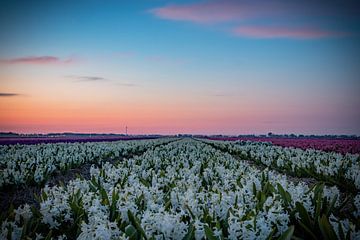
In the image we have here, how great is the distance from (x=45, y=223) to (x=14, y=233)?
0.64 m

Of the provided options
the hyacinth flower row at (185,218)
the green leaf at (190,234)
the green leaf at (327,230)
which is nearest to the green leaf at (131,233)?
the hyacinth flower row at (185,218)

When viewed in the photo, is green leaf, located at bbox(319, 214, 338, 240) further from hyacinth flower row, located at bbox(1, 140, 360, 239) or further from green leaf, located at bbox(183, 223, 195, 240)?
green leaf, located at bbox(183, 223, 195, 240)

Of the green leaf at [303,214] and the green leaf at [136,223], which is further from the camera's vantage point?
the green leaf at [303,214]

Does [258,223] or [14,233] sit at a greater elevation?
[258,223]

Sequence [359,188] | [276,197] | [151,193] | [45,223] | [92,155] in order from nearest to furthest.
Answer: [45,223], [276,197], [151,193], [359,188], [92,155]

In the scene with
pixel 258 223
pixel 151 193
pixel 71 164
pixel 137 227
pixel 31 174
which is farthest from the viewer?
pixel 71 164

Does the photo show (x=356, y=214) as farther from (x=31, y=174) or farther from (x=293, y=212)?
(x=31, y=174)

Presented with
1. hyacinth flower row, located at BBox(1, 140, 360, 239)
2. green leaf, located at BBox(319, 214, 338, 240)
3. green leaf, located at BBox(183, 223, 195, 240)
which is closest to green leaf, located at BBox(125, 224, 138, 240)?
hyacinth flower row, located at BBox(1, 140, 360, 239)

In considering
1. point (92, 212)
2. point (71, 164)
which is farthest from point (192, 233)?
point (71, 164)

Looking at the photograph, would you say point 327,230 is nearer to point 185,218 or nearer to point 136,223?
point 185,218

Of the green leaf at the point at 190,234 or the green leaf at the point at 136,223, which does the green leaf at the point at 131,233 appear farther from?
the green leaf at the point at 190,234

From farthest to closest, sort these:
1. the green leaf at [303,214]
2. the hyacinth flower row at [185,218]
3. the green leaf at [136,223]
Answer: the green leaf at [303,214], the green leaf at [136,223], the hyacinth flower row at [185,218]

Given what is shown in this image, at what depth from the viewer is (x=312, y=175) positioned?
1173cm

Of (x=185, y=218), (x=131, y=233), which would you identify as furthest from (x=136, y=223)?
(x=185, y=218)
